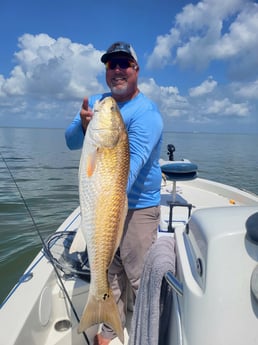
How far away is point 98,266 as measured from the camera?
2.02 metres

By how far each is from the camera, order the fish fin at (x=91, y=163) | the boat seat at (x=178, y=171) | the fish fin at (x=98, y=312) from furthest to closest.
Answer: the boat seat at (x=178, y=171) → the fish fin at (x=98, y=312) → the fish fin at (x=91, y=163)

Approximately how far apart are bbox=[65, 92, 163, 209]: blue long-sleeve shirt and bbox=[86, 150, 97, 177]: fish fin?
1.26ft

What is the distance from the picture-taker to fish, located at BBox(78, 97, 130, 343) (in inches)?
74.7

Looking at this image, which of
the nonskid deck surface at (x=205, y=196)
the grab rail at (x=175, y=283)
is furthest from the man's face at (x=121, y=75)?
the nonskid deck surface at (x=205, y=196)

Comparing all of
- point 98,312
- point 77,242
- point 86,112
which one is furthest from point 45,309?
point 86,112

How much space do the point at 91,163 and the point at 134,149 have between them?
519 millimetres

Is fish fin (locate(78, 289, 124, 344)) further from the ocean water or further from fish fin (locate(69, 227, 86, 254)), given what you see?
the ocean water

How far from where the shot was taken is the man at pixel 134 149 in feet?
7.82

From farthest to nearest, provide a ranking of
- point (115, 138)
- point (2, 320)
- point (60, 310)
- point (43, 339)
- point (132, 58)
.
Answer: point (60, 310) < point (43, 339) < point (132, 58) < point (2, 320) < point (115, 138)

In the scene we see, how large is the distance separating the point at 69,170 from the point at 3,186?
19.6ft

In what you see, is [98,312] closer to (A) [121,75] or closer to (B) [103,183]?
(B) [103,183]

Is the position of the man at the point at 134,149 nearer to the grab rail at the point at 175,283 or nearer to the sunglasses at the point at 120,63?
the sunglasses at the point at 120,63

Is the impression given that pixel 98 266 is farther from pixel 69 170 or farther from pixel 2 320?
pixel 69 170

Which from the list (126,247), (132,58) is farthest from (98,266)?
(132,58)
